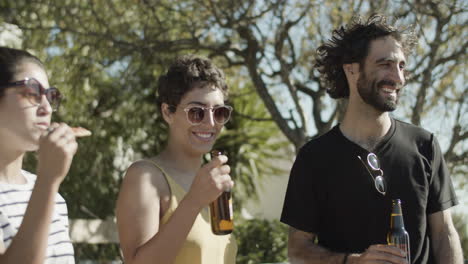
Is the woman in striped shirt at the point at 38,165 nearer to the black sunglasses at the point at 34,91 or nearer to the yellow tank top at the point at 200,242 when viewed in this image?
the black sunglasses at the point at 34,91

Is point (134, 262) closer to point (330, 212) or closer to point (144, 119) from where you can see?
point (330, 212)

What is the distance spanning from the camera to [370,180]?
272 centimetres

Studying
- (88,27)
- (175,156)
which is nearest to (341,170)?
(175,156)

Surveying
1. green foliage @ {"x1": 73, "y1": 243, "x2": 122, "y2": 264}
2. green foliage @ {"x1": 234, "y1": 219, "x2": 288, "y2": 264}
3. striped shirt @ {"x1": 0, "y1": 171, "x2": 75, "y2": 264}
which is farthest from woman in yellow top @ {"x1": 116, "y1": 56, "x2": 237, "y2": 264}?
green foliage @ {"x1": 73, "y1": 243, "x2": 122, "y2": 264}

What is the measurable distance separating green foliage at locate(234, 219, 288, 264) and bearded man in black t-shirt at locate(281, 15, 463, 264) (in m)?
5.48

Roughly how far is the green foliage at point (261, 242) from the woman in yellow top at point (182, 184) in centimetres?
571

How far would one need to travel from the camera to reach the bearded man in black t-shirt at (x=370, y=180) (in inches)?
106

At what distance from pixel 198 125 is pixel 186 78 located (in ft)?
0.69

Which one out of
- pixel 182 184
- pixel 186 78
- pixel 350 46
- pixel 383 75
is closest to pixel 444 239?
pixel 383 75

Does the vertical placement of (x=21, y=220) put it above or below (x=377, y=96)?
below

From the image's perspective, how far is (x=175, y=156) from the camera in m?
2.67

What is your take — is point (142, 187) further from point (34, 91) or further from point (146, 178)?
point (34, 91)

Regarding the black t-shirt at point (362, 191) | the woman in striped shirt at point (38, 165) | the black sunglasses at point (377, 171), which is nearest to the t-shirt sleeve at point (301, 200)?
the black t-shirt at point (362, 191)

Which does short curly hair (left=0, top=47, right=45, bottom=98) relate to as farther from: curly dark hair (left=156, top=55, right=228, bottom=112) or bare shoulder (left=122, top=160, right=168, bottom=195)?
curly dark hair (left=156, top=55, right=228, bottom=112)
